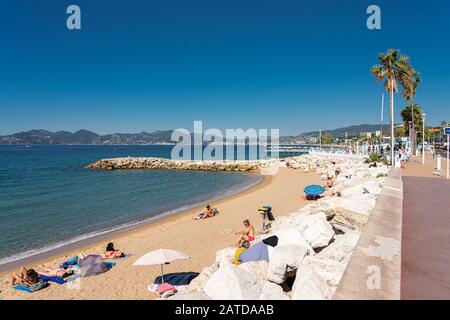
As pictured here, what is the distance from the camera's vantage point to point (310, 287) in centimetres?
400

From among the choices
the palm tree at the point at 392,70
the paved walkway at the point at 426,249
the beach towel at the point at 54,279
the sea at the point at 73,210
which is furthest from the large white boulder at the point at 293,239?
the palm tree at the point at 392,70

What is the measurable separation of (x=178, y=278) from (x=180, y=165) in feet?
165

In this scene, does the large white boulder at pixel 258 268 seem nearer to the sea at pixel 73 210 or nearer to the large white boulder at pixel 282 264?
the large white boulder at pixel 282 264

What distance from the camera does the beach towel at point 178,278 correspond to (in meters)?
7.82

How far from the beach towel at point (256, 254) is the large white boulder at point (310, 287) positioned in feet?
6.02

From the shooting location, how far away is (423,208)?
7.32 meters

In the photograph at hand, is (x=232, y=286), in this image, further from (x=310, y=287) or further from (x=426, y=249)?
(x=426, y=249)

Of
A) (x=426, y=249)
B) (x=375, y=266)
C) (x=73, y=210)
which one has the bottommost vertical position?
(x=73, y=210)

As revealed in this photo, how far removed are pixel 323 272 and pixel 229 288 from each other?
1499mm

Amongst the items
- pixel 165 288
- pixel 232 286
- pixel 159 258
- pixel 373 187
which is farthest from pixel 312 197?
pixel 232 286

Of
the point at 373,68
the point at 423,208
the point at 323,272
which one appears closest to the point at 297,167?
the point at 373,68

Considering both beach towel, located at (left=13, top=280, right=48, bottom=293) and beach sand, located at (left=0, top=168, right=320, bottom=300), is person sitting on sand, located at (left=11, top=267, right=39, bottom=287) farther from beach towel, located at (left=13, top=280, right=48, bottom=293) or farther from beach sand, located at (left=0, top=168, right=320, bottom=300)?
beach sand, located at (left=0, top=168, right=320, bottom=300)

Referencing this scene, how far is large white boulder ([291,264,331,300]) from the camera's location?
3.91m
